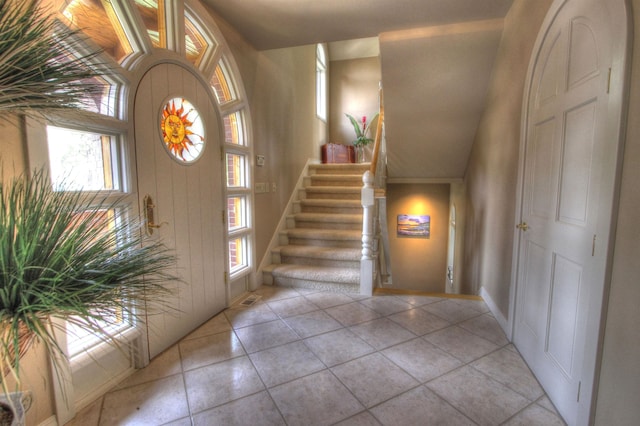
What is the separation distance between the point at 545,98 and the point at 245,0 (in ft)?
7.03

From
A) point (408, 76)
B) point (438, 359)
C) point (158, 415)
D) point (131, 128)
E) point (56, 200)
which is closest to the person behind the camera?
point (56, 200)

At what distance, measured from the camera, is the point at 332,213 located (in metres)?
4.26

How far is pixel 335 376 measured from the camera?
188cm

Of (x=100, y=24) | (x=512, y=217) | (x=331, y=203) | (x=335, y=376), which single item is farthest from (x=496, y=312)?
(x=100, y=24)

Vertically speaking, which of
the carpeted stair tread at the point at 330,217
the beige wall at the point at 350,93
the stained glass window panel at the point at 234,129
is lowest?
the carpeted stair tread at the point at 330,217

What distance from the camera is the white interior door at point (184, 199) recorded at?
1938 mm

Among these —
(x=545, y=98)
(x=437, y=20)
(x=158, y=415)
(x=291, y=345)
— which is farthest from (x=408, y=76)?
(x=158, y=415)

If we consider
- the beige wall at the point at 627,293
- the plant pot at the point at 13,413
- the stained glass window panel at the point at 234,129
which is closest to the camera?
the plant pot at the point at 13,413

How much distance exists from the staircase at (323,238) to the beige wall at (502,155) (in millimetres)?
1308

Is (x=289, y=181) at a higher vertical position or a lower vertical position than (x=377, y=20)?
lower

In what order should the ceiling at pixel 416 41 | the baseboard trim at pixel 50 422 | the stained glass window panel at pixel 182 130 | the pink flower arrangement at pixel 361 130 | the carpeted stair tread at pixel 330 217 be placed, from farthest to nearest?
the pink flower arrangement at pixel 361 130
the carpeted stair tread at pixel 330 217
the ceiling at pixel 416 41
the stained glass window panel at pixel 182 130
the baseboard trim at pixel 50 422

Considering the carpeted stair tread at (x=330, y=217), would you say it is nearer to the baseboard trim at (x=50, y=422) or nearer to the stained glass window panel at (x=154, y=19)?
the stained glass window panel at (x=154, y=19)

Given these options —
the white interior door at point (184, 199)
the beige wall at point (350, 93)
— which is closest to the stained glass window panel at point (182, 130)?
the white interior door at point (184, 199)

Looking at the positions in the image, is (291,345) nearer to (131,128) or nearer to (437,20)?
(131,128)
